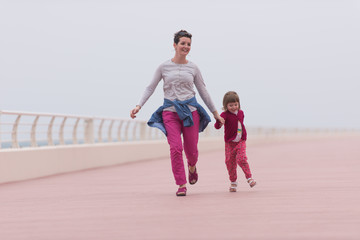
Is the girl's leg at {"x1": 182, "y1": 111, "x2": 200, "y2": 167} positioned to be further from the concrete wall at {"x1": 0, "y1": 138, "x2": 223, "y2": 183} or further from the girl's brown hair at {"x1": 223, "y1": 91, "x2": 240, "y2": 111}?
the concrete wall at {"x1": 0, "y1": 138, "x2": 223, "y2": 183}

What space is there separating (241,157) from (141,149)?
13.8 meters

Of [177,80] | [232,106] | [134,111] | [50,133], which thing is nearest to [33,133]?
[50,133]

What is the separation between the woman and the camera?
8891 mm

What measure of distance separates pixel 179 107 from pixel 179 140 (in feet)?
1.40

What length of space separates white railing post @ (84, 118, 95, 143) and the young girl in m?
9.92

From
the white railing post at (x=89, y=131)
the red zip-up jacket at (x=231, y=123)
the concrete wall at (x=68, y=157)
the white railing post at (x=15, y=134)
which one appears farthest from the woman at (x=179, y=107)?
the white railing post at (x=89, y=131)

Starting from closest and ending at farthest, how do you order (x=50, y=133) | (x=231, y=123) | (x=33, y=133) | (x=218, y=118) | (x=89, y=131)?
(x=218, y=118) → (x=231, y=123) → (x=33, y=133) → (x=50, y=133) → (x=89, y=131)

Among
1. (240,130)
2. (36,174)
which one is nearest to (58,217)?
(240,130)

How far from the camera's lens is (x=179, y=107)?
8844 mm

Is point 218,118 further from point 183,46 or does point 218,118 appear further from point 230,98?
point 183,46

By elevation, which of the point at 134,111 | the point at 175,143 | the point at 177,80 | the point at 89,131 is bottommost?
the point at 89,131

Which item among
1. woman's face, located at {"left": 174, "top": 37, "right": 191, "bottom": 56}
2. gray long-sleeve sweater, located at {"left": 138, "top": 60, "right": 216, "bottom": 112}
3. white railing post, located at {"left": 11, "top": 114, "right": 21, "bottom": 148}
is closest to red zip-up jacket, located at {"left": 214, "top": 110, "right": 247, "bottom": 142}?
gray long-sleeve sweater, located at {"left": 138, "top": 60, "right": 216, "bottom": 112}

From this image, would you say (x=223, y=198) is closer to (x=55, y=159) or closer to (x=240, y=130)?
(x=240, y=130)

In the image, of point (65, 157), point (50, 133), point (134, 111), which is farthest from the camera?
point (65, 157)
